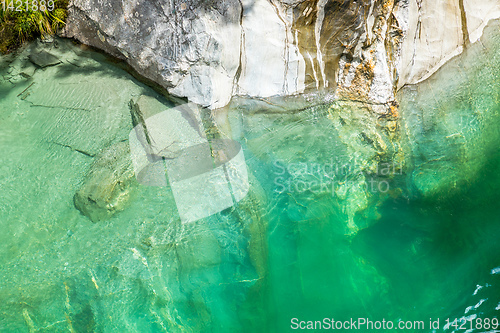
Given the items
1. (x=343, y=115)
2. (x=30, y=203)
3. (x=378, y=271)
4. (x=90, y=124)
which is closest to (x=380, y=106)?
(x=343, y=115)

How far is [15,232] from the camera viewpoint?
298cm

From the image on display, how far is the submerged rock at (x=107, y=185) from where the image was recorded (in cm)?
305

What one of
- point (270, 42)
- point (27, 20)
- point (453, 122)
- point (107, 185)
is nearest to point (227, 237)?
point (107, 185)

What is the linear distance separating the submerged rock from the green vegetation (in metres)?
1.23

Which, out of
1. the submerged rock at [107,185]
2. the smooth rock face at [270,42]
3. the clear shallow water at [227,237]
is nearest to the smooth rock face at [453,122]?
the clear shallow water at [227,237]

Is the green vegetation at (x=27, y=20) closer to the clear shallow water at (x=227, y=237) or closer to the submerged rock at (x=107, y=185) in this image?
the clear shallow water at (x=227, y=237)

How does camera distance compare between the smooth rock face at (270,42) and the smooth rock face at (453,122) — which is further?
the smooth rock face at (453,122)

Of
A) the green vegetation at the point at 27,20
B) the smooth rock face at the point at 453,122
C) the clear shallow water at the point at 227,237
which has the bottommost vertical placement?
the clear shallow water at the point at 227,237

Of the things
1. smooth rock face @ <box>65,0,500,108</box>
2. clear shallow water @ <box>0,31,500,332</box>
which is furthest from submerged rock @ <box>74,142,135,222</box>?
smooth rock face @ <box>65,0,500,108</box>

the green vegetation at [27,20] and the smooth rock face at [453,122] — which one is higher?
the green vegetation at [27,20]

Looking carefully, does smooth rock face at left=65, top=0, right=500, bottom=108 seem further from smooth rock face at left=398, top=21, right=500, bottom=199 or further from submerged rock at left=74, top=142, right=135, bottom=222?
submerged rock at left=74, top=142, right=135, bottom=222

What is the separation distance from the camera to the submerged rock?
3053 millimetres

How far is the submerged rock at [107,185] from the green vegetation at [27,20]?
4.05 ft

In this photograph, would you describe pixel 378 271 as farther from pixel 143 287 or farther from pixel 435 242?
pixel 143 287
